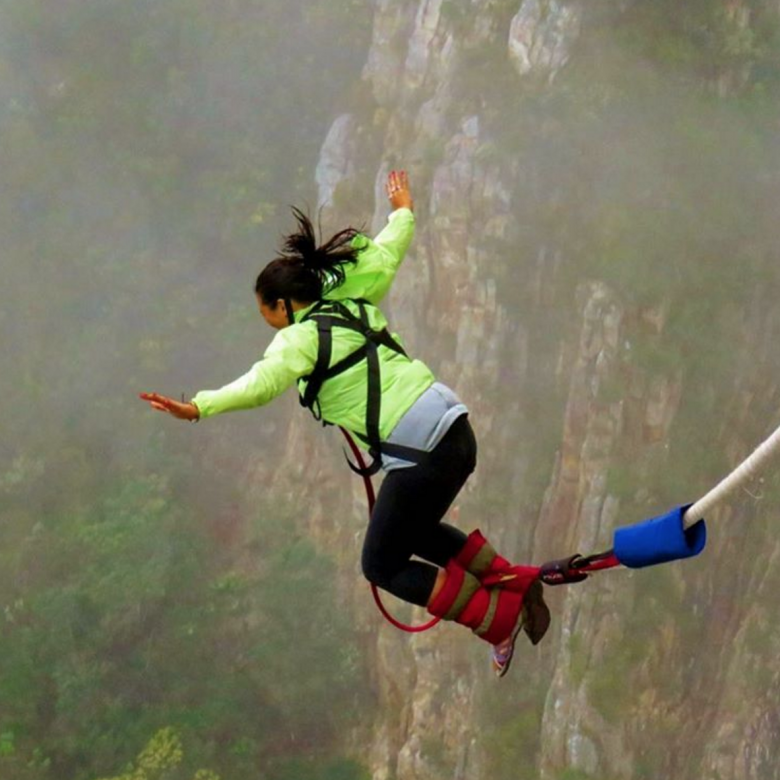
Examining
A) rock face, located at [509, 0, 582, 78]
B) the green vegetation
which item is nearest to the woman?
rock face, located at [509, 0, 582, 78]

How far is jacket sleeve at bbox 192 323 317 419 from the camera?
2.20 meters

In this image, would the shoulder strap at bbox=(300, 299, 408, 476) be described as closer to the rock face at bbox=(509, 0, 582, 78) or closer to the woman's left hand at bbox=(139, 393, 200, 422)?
the woman's left hand at bbox=(139, 393, 200, 422)

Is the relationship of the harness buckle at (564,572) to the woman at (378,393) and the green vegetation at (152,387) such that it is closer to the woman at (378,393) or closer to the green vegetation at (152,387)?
the woman at (378,393)

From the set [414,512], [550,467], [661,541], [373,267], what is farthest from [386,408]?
[550,467]

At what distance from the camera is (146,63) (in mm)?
13812

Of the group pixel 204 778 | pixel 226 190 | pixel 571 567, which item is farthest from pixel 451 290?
pixel 571 567

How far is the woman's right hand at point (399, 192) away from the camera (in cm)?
288

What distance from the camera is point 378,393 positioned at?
249cm

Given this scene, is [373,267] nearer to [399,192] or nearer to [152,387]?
[399,192]

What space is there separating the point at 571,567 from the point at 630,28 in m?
8.15

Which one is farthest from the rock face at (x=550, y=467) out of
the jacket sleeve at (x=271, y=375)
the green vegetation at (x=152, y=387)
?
the jacket sleeve at (x=271, y=375)

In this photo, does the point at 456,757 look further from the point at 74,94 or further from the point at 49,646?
the point at 74,94

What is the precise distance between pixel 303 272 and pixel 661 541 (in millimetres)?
1105

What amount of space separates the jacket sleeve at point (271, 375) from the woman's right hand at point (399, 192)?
64cm
